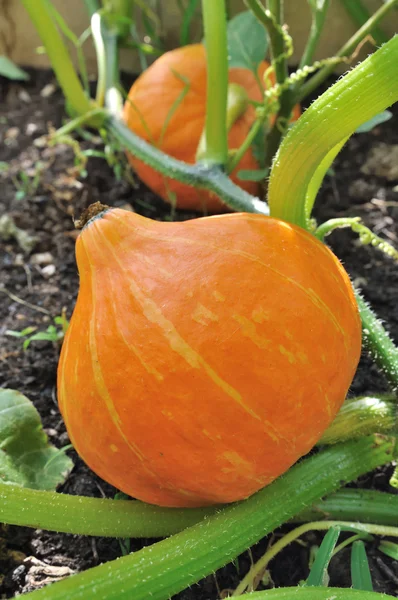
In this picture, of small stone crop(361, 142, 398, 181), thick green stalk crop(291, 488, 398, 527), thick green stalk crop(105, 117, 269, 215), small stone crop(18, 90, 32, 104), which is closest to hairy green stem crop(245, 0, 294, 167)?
thick green stalk crop(105, 117, 269, 215)

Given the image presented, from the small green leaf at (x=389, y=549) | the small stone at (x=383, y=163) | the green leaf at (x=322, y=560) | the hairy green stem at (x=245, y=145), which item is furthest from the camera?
the small stone at (x=383, y=163)

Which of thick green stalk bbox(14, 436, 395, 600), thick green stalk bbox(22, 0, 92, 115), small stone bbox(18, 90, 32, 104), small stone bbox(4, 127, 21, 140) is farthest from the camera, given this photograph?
small stone bbox(18, 90, 32, 104)

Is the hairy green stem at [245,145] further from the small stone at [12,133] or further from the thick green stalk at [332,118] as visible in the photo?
the small stone at [12,133]

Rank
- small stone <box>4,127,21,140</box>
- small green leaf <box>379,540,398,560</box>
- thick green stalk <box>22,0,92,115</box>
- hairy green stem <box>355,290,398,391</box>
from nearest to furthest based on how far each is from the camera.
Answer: small green leaf <box>379,540,398,560</box> → hairy green stem <box>355,290,398,391</box> → thick green stalk <box>22,0,92,115</box> → small stone <box>4,127,21,140</box>

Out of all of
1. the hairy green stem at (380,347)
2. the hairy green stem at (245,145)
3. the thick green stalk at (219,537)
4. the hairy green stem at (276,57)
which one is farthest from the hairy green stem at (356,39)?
the thick green stalk at (219,537)

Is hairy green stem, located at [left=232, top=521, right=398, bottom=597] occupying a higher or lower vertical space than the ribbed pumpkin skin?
lower

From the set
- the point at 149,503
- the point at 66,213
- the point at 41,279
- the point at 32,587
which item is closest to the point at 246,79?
the point at 66,213

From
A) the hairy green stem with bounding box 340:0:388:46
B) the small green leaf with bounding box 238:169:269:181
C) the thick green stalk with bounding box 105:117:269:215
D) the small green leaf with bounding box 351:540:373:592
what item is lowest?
the small green leaf with bounding box 351:540:373:592

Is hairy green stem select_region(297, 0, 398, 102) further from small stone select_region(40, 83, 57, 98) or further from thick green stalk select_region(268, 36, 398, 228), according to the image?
small stone select_region(40, 83, 57, 98)
